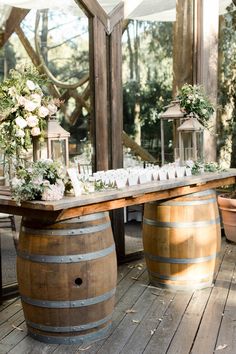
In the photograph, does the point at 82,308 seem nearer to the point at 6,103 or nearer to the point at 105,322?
the point at 105,322

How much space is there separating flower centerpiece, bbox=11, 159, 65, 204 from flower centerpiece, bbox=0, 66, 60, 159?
0.17 m

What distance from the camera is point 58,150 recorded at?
2.99 m

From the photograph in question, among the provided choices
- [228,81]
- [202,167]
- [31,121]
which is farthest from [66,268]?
[228,81]

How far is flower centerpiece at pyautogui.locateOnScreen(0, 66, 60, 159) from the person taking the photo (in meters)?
2.70

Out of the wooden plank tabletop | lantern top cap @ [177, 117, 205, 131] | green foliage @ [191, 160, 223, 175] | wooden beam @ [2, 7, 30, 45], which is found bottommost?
the wooden plank tabletop

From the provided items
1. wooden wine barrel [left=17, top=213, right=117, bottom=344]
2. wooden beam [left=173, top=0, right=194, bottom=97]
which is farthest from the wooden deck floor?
wooden beam [left=173, top=0, right=194, bottom=97]

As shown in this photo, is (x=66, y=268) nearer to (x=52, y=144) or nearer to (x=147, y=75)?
(x=52, y=144)

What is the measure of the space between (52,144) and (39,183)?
1.40ft

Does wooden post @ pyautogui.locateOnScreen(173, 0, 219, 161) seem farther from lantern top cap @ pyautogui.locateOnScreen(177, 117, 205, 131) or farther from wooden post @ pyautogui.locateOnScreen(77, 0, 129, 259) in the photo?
lantern top cap @ pyautogui.locateOnScreen(177, 117, 205, 131)

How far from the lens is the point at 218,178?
3.91 meters

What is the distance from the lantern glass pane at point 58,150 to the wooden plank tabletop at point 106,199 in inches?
14.2

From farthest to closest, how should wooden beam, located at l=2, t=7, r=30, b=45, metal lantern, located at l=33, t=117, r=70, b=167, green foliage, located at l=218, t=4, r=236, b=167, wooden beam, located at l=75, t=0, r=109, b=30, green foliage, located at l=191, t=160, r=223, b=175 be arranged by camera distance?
green foliage, located at l=218, t=4, r=236, b=167 → wooden beam, located at l=2, t=7, r=30, b=45 → wooden beam, located at l=75, t=0, r=109, b=30 → green foliage, located at l=191, t=160, r=223, b=175 → metal lantern, located at l=33, t=117, r=70, b=167

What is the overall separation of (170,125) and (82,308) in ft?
8.14

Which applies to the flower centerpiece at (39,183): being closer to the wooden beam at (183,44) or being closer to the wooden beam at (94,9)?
the wooden beam at (94,9)
